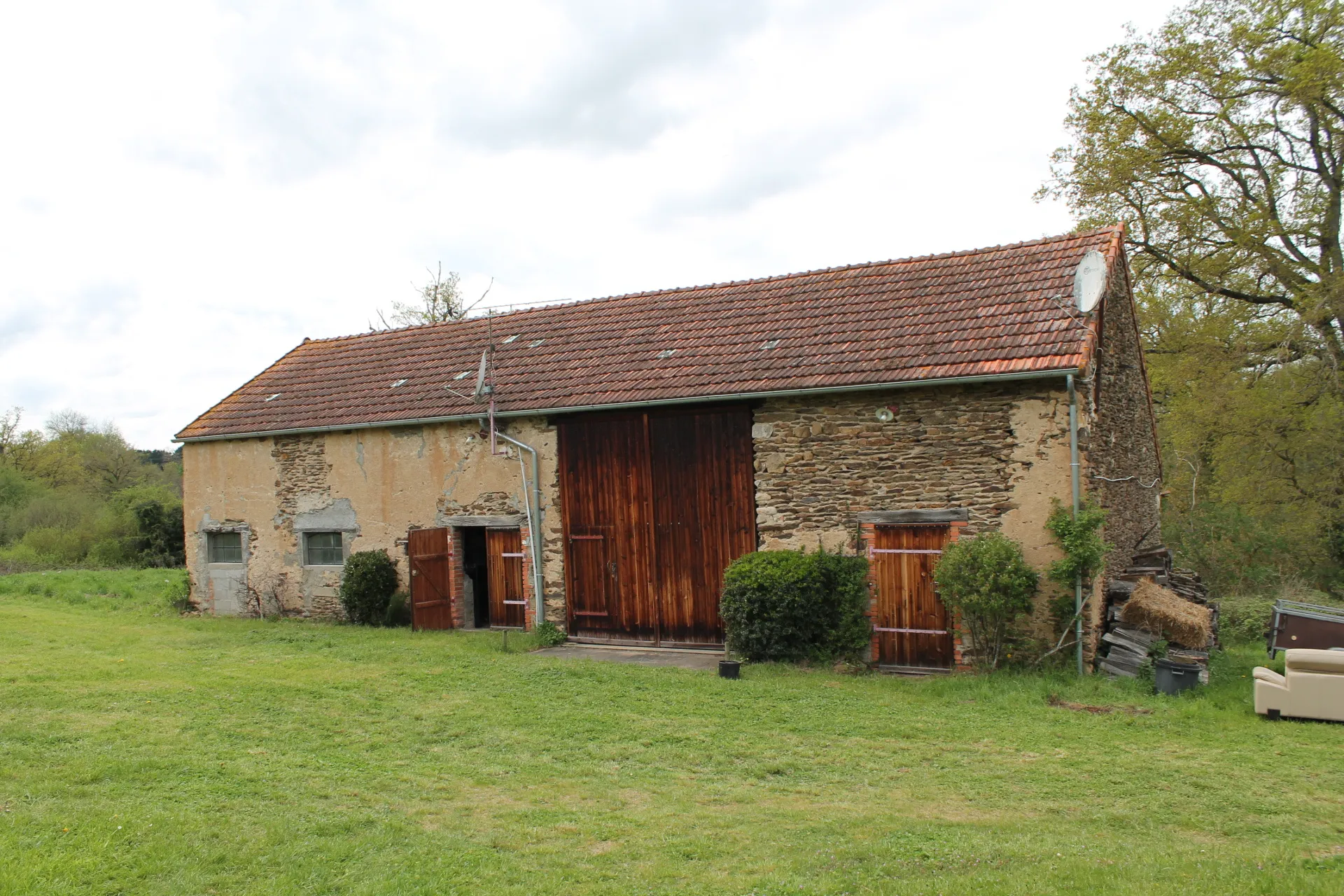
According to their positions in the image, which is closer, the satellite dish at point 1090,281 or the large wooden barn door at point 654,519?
the satellite dish at point 1090,281

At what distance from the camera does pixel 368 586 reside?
15688mm

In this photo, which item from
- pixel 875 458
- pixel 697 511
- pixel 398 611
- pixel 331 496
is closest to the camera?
pixel 875 458

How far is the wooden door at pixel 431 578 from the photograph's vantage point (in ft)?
49.0

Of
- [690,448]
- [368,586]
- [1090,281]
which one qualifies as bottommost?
[368,586]

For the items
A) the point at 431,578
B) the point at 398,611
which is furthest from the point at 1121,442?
the point at 398,611

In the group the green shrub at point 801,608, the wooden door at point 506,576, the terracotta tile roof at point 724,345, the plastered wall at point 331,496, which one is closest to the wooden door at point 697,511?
the terracotta tile roof at point 724,345

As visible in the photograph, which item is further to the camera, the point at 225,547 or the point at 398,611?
the point at 225,547

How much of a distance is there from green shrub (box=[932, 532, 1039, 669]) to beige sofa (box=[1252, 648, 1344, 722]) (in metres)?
2.45

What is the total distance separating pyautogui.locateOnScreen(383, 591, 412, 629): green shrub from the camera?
15828 millimetres

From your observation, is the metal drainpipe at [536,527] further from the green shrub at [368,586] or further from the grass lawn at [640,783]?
the green shrub at [368,586]

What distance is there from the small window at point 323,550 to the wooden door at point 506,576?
328 centimetres

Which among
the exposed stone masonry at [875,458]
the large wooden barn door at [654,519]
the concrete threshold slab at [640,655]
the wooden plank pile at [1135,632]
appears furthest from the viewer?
the large wooden barn door at [654,519]

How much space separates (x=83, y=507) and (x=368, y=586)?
951 inches

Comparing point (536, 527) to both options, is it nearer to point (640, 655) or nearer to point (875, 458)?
point (640, 655)
